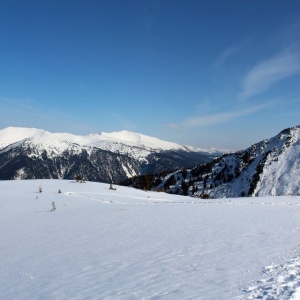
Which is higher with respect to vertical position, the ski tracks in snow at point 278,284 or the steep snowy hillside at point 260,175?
the steep snowy hillside at point 260,175

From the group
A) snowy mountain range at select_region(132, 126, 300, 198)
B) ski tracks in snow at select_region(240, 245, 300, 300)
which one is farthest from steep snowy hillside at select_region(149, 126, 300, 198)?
ski tracks in snow at select_region(240, 245, 300, 300)

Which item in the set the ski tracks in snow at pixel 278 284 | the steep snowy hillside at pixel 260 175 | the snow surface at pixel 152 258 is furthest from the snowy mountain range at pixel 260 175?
the ski tracks in snow at pixel 278 284

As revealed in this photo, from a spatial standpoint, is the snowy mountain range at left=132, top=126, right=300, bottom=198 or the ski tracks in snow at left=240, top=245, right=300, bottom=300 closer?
the ski tracks in snow at left=240, top=245, right=300, bottom=300

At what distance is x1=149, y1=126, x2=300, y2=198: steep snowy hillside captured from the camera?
145250 mm

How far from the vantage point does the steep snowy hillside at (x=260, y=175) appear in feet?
477

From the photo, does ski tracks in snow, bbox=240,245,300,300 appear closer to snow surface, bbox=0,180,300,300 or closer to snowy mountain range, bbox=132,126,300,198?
snow surface, bbox=0,180,300,300

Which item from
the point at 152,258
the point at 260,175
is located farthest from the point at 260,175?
the point at 152,258

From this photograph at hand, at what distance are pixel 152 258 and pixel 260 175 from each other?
155m

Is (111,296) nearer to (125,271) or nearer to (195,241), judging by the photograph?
(125,271)

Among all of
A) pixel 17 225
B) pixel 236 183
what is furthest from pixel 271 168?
pixel 17 225

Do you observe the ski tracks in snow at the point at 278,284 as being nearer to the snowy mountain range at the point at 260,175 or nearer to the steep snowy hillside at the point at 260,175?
the snowy mountain range at the point at 260,175

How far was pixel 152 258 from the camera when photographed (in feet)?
40.0

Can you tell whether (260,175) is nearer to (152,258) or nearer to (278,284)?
(152,258)

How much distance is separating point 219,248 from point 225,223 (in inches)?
253
